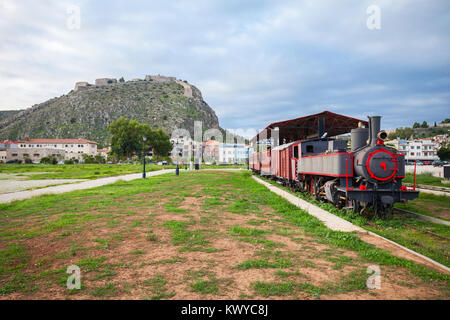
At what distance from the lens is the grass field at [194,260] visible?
405cm

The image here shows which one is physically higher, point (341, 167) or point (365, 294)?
point (341, 167)

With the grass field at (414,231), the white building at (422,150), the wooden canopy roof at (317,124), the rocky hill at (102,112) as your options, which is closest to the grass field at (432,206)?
the grass field at (414,231)

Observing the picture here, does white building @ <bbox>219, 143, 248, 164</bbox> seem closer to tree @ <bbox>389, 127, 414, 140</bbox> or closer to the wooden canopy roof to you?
tree @ <bbox>389, 127, 414, 140</bbox>

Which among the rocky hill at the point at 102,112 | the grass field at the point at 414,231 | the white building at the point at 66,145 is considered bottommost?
the grass field at the point at 414,231

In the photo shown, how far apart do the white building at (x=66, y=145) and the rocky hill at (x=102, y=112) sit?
89.5 ft

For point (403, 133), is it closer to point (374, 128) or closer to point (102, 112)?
point (374, 128)

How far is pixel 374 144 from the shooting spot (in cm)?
977

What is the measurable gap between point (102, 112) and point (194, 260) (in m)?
172

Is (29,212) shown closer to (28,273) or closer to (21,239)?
(21,239)

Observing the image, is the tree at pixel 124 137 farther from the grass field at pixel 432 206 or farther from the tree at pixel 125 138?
the grass field at pixel 432 206

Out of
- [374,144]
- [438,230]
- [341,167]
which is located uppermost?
[374,144]
